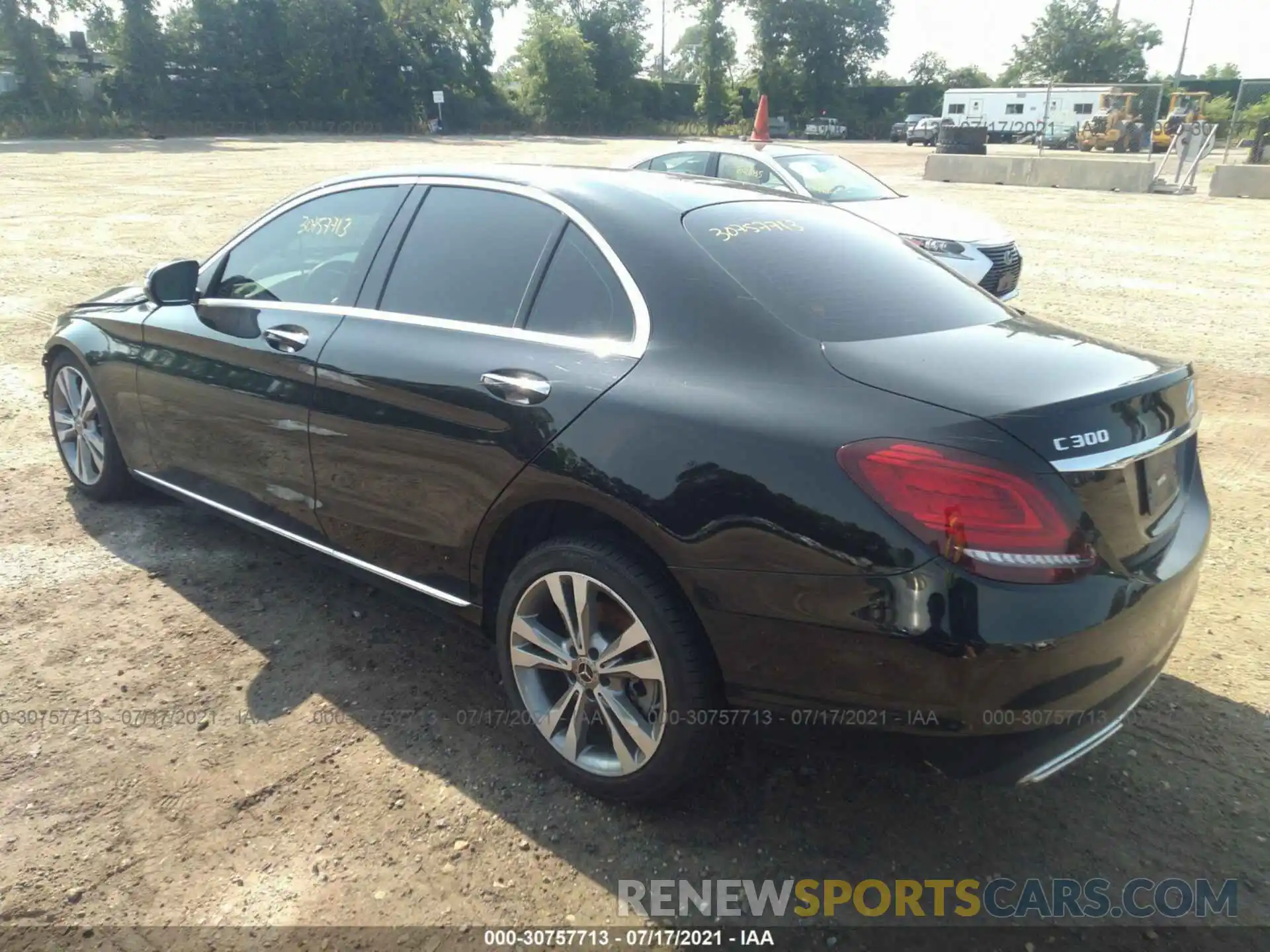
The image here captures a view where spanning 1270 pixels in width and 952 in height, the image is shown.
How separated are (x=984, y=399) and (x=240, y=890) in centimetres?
222

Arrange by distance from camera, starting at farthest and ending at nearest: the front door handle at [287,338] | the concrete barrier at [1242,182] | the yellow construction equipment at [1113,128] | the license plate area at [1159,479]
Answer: the yellow construction equipment at [1113,128]
the concrete barrier at [1242,182]
the front door handle at [287,338]
the license plate area at [1159,479]

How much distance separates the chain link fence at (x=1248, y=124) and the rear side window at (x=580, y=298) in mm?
25248

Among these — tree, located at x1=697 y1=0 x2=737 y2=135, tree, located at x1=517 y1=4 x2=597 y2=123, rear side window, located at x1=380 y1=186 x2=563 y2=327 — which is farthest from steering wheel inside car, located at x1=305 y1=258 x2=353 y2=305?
tree, located at x1=697 y1=0 x2=737 y2=135

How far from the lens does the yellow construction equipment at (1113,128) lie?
3338 cm

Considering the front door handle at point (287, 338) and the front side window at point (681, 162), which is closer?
the front door handle at point (287, 338)

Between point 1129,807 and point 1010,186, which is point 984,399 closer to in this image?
point 1129,807

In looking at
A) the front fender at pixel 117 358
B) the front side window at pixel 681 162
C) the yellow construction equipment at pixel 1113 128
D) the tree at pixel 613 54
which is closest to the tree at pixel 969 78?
the tree at pixel 613 54

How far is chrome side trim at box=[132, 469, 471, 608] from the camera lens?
306 centimetres

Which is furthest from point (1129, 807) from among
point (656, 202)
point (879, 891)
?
point (656, 202)

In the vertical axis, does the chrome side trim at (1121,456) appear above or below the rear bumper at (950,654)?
above

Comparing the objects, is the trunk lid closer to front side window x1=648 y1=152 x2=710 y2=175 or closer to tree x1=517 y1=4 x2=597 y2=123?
front side window x1=648 y1=152 x2=710 y2=175

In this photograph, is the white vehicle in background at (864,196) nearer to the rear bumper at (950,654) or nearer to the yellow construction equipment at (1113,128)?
the rear bumper at (950,654)

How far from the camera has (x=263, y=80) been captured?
2115 inches

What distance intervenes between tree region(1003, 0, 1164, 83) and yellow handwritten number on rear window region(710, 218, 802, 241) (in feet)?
237
